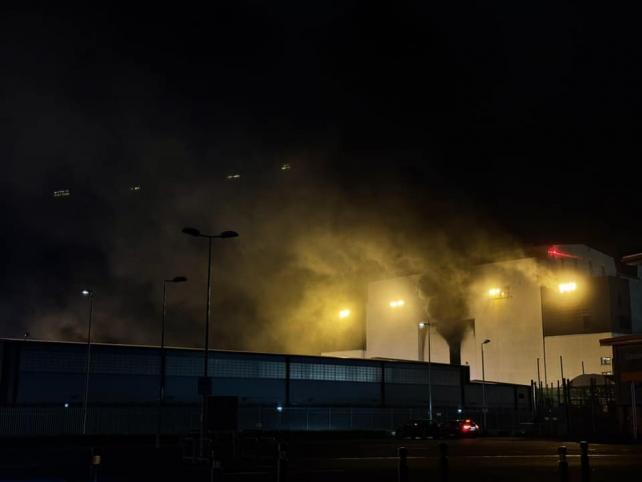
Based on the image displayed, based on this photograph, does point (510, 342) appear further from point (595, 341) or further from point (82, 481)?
point (82, 481)

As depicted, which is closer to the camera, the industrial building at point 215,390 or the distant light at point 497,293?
the industrial building at point 215,390

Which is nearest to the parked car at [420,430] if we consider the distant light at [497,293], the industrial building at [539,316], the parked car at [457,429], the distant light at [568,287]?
the parked car at [457,429]

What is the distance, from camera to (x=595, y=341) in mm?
80000

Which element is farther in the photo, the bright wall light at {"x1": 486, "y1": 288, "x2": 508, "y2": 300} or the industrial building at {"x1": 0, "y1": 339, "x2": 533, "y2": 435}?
the bright wall light at {"x1": 486, "y1": 288, "x2": 508, "y2": 300}

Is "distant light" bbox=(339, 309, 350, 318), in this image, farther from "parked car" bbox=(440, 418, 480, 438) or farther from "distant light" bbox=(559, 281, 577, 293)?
"parked car" bbox=(440, 418, 480, 438)

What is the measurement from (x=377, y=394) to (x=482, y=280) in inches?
1281

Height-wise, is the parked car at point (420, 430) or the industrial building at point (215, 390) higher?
the industrial building at point (215, 390)

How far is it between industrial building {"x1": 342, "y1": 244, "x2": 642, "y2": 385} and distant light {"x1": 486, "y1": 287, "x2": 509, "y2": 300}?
126 mm

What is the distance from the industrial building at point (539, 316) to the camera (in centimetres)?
8094

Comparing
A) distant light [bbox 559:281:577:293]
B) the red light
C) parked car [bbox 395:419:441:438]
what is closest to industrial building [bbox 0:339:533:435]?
parked car [bbox 395:419:441:438]

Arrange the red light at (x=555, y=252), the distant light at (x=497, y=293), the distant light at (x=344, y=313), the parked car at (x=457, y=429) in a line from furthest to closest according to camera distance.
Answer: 1. the distant light at (x=344, y=313)
2. the distant light at (x=497, y=293)
3. the red light at (x=555, y=252)
4. the parked car at (x=457, y=429)

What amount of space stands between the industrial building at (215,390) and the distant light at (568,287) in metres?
18.8

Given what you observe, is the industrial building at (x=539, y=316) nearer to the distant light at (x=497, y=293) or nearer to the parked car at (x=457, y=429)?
the distant light at (x=497, y=293)

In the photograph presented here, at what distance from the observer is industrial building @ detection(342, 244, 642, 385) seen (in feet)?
266
